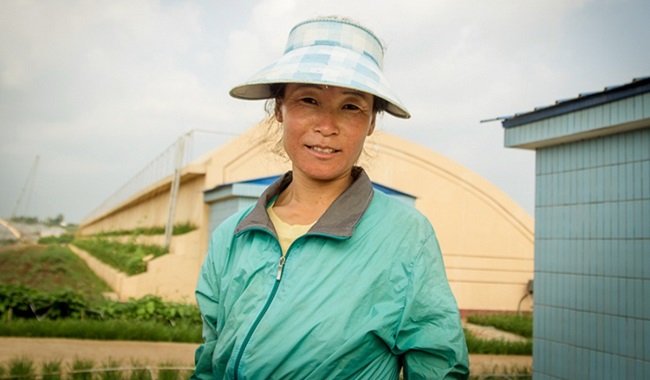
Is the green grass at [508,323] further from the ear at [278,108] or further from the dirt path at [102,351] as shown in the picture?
the ear at [278,108]

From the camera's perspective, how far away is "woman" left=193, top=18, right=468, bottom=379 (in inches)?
52.7

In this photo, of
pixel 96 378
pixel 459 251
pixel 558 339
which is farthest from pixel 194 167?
pixel 558 339

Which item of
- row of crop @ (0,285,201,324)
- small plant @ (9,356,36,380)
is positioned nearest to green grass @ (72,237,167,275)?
row of crop @ (0,285,201,324)

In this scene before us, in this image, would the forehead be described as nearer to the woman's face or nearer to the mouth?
the woman's face

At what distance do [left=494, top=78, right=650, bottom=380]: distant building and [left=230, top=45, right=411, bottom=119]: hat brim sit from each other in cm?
343

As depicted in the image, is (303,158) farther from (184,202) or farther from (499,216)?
(499,216)

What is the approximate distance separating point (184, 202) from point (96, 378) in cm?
872

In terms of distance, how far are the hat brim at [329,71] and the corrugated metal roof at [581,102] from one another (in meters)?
3.36

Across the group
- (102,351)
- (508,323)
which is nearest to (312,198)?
(102,351)

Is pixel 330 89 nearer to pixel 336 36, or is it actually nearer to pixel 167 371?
pixel 336 36

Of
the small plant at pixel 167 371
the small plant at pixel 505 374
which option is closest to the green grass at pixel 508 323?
the small plant at pixel 505 374

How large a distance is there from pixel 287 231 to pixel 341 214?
201mm

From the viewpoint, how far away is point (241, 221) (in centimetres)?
159

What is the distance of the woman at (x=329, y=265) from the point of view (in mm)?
1338
